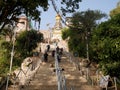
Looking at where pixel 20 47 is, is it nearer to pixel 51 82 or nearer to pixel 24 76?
pixel 24 76

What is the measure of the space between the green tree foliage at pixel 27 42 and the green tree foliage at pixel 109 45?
26107mm

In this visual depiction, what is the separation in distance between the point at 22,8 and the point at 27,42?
25933mm

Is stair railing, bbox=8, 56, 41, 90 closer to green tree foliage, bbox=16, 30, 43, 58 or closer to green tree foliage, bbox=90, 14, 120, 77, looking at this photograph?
green tree foliage, bbox=90, 14, 120, 77

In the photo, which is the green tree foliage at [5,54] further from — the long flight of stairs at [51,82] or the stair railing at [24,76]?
the long flight of stairs at [51,82]

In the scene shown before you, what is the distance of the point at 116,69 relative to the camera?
16188 mm

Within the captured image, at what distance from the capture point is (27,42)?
1727 inches

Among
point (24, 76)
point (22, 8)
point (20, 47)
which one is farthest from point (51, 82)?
point (20, 47)

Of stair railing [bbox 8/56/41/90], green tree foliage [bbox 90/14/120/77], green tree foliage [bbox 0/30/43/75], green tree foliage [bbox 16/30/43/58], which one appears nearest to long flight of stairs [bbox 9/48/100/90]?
stair railing [bbox 8/56/41/90]

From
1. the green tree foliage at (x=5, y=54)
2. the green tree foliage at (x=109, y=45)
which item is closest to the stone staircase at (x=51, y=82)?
the green tree foliage at (x=109, y=45)

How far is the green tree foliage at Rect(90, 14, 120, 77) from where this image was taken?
15977 millimetres

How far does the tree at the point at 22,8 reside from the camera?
17.1m

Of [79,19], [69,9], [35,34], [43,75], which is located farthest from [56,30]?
[69,9]

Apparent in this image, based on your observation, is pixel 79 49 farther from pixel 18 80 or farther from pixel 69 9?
pixel 69 9

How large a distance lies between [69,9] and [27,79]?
248 inches
